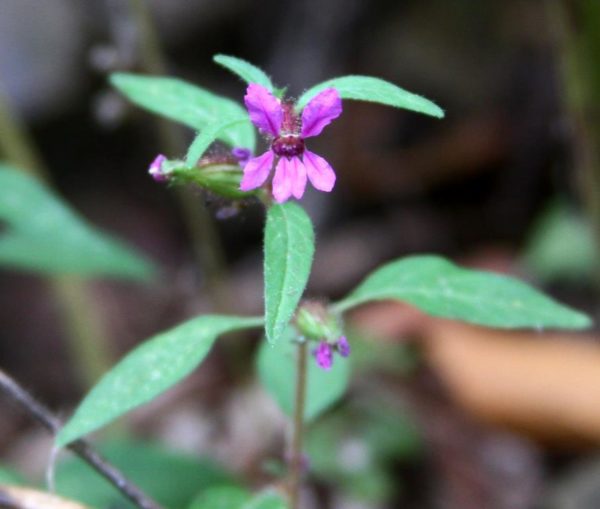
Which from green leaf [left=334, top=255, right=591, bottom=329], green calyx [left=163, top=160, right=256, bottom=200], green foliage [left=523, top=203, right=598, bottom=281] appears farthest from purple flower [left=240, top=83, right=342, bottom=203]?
green foliage [left=523, top=203, right=598, bottom=281]

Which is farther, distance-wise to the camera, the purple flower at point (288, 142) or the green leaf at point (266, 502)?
the green leaf at point (266, 502)

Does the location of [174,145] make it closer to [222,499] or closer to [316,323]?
[222,499]

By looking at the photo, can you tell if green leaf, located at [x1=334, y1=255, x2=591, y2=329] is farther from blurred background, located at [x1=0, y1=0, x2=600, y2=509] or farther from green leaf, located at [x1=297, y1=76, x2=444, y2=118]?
blurred background, located at [x1=0, y1=0, x2=600, y2=509]

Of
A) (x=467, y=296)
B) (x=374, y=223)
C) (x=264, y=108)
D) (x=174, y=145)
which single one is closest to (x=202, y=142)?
(x=264, y=108)

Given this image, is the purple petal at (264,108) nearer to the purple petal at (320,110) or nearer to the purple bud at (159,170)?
the purple petal at (320,110)

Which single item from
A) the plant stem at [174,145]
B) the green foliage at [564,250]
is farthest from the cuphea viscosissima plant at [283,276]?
the green foliage at [564,250]
